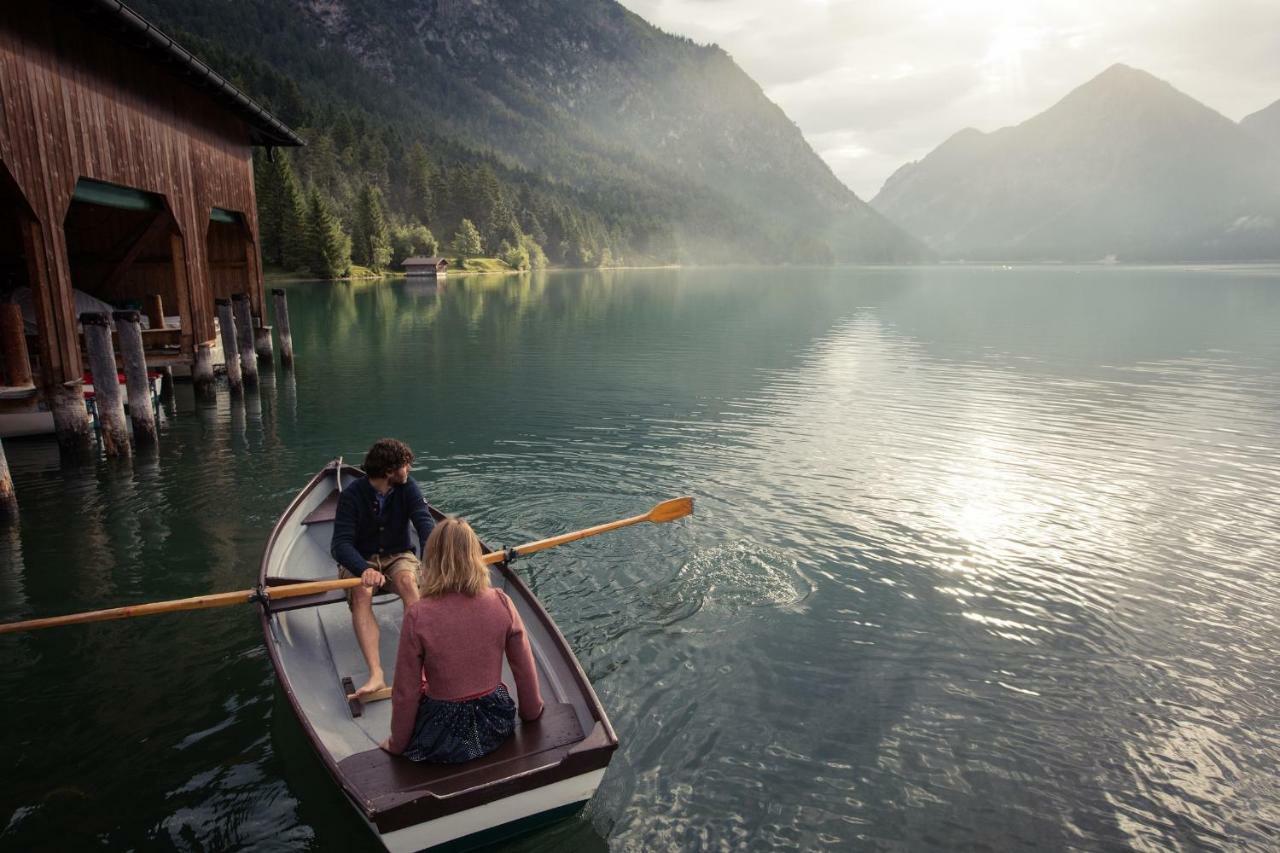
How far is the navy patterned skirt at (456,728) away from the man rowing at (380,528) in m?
2.07

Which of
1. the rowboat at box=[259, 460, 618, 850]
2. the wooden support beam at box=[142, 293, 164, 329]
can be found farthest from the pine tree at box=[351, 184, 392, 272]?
the rowboat at box=[259, 460, 618, 850]

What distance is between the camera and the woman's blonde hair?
4891 millimetres

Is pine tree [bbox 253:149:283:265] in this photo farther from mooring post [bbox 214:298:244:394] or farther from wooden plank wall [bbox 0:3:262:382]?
wooden plank wall [bbox 0:3:262:382]

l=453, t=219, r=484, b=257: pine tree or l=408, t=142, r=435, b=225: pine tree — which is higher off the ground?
l=408, t=142, r=435, b=225: pine tree

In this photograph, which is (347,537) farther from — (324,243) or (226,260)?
(324,243)

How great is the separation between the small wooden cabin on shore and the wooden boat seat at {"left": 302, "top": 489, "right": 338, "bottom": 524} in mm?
94212

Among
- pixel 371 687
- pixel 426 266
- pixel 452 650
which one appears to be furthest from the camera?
pixel 426 266

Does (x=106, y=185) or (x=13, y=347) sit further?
(x=106, y=185)

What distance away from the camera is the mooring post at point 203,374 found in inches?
Answer: 879

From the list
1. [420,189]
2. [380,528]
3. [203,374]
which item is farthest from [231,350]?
[420,189]

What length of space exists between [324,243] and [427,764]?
9317 cm

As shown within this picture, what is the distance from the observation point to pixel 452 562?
4895mm

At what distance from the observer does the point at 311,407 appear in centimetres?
2264

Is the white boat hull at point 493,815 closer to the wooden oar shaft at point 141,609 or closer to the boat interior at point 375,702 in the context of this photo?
the boat interior at point 375,702
